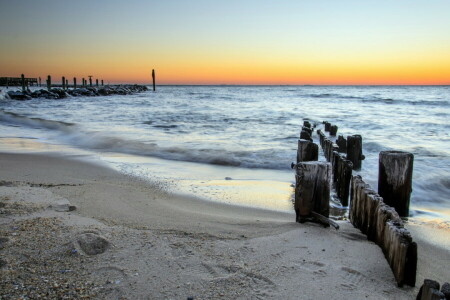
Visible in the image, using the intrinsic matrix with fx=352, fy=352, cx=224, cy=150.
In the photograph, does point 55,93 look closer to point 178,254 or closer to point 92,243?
point 92,243

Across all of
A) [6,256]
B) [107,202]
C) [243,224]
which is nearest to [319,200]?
[243,224]

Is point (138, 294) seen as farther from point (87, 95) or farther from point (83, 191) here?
point (87, 95)

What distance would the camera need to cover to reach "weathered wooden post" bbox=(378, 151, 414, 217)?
459cm

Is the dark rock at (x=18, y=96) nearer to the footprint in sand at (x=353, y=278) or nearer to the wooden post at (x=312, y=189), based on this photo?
the wooden post at (x=312, y=189)

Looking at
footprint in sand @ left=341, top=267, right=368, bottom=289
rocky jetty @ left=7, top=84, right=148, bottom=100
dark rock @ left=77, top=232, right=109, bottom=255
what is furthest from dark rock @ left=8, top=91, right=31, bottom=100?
footprint in sand @ left=341, top=267, right=368, bottom=289

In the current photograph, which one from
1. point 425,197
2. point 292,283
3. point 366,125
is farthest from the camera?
point 366,125

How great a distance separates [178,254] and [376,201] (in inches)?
80.7

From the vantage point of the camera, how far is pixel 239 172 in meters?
7.84

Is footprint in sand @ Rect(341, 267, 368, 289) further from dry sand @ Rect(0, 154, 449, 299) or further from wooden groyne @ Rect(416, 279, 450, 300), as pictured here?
wooden groyne @ Rect(416, 279, 450, 300)

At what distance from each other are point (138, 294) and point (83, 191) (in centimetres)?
300

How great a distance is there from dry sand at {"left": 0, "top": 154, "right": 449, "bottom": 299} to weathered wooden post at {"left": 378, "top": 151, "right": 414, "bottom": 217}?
2.70 feet

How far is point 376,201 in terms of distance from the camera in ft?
11.8

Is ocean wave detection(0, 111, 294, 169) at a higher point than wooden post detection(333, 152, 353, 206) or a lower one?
lower

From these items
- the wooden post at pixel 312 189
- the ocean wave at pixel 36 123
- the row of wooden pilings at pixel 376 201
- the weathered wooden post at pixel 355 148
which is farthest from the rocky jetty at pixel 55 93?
the wooden post at pixel 312 189
